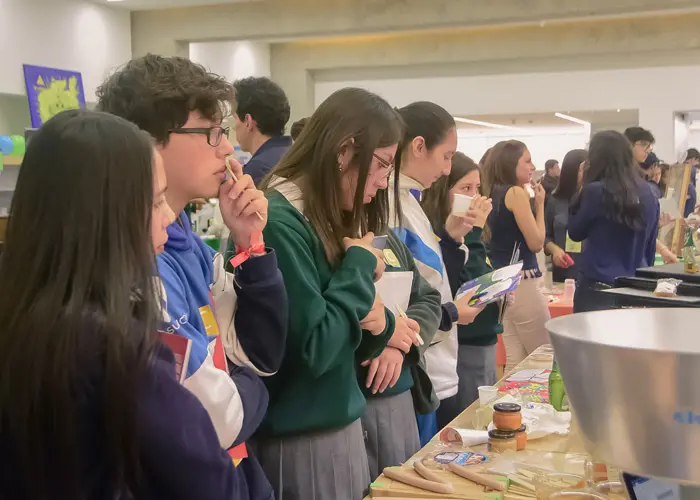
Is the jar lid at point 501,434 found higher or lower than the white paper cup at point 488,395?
lower

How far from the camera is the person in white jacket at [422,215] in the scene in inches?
93.6

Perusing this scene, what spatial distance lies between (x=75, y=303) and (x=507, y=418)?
1.19m

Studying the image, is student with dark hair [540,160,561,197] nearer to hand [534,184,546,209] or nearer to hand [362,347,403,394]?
hand [534,184,546,209]

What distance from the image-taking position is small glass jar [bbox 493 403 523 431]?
5.87ft

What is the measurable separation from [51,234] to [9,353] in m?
0.14

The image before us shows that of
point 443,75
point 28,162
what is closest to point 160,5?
point 443,75

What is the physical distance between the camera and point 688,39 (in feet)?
29.2

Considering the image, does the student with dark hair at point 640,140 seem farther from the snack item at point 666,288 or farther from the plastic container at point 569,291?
the snack item at point 666,288

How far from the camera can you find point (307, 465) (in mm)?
1538

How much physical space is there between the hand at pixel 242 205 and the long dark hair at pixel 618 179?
8.91 feet

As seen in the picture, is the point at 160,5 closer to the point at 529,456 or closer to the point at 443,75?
the point at 443,75

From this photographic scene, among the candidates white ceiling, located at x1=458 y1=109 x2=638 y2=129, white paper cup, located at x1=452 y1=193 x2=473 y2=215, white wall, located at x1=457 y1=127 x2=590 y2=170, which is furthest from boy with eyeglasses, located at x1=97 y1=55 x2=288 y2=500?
white wall, located at x1=457 y1=127 x2=590 y2=170

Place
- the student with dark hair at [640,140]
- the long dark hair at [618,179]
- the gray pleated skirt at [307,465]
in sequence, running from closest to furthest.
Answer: the gray pleated skirt at [307,465], the long dark hair at [618,179], the student with dark hair at [640,140]

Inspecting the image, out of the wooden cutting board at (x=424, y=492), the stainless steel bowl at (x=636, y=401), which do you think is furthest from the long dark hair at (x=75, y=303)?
the wooden cutting board at (x=424, y=492)
